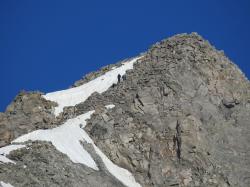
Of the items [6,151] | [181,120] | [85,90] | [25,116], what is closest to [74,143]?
[6,151]

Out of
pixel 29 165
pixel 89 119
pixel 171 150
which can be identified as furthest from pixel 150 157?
pixel 29 165

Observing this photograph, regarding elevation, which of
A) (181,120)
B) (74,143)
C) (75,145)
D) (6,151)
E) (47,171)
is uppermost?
(181,120)

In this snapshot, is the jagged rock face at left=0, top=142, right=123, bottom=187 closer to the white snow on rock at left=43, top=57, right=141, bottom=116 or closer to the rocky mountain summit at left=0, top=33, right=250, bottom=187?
the rocky mountain summit at left=0, top=33, right=250, bottom=187

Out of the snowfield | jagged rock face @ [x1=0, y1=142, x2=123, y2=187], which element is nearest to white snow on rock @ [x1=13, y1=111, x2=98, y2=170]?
the snowfield

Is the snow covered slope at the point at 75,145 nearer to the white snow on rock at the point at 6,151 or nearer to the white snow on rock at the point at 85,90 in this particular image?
the white snow on rock at the point at 6,151

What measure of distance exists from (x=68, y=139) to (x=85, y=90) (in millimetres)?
21604

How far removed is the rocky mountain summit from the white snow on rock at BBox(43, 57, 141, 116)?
27cm

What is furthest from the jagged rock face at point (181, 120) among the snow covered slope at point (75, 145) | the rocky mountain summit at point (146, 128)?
the snow covered slope at point (75, 145)

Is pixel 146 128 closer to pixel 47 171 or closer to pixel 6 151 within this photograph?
pixel 47 171

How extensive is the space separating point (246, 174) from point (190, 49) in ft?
68.4

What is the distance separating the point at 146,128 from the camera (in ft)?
290

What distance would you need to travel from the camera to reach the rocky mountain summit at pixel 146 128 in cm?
7925

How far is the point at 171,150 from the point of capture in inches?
3413

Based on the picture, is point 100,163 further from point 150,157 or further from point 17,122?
point 17,122
